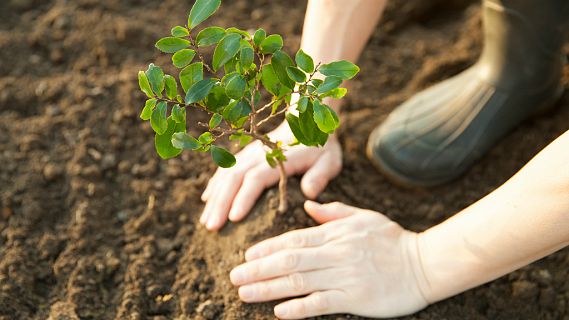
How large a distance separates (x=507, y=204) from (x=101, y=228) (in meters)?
1.05

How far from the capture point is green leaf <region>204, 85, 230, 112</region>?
4.42ft

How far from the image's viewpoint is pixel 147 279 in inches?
70.9

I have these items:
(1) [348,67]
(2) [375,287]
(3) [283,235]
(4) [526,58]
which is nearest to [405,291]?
(2) [375,287]

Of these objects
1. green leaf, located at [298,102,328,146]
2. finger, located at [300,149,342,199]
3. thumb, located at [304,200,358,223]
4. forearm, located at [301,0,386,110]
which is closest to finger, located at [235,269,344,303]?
thumb, located at [304,200,358,223]

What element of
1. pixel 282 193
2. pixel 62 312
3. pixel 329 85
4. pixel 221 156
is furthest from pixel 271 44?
pixel 62 312

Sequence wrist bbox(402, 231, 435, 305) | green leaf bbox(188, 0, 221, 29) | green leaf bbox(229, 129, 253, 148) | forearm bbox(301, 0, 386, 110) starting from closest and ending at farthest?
green leaf bbox(188, 0, 221, 29) → green leaf bbox(229, 129, 253, 148) → wrist bbox(402, 231, 435, 305) → forearm bbox(301, 0, 386, 110)

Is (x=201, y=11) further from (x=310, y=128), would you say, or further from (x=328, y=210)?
(x=328, y=210)

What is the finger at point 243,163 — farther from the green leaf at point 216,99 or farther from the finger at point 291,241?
the green leaf at point 216,99

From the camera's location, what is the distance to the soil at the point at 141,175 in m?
1.76

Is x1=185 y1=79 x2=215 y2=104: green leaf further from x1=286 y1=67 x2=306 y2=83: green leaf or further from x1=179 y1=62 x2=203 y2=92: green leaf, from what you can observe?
x1=286 y1=67 x2=306 y2=83: green leaf

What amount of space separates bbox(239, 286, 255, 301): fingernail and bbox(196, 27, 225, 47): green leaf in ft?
2.10

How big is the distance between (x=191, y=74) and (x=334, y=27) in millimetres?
629

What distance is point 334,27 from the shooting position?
73.0 inches

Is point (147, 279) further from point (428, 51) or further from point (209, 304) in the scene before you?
point (428, 51)
